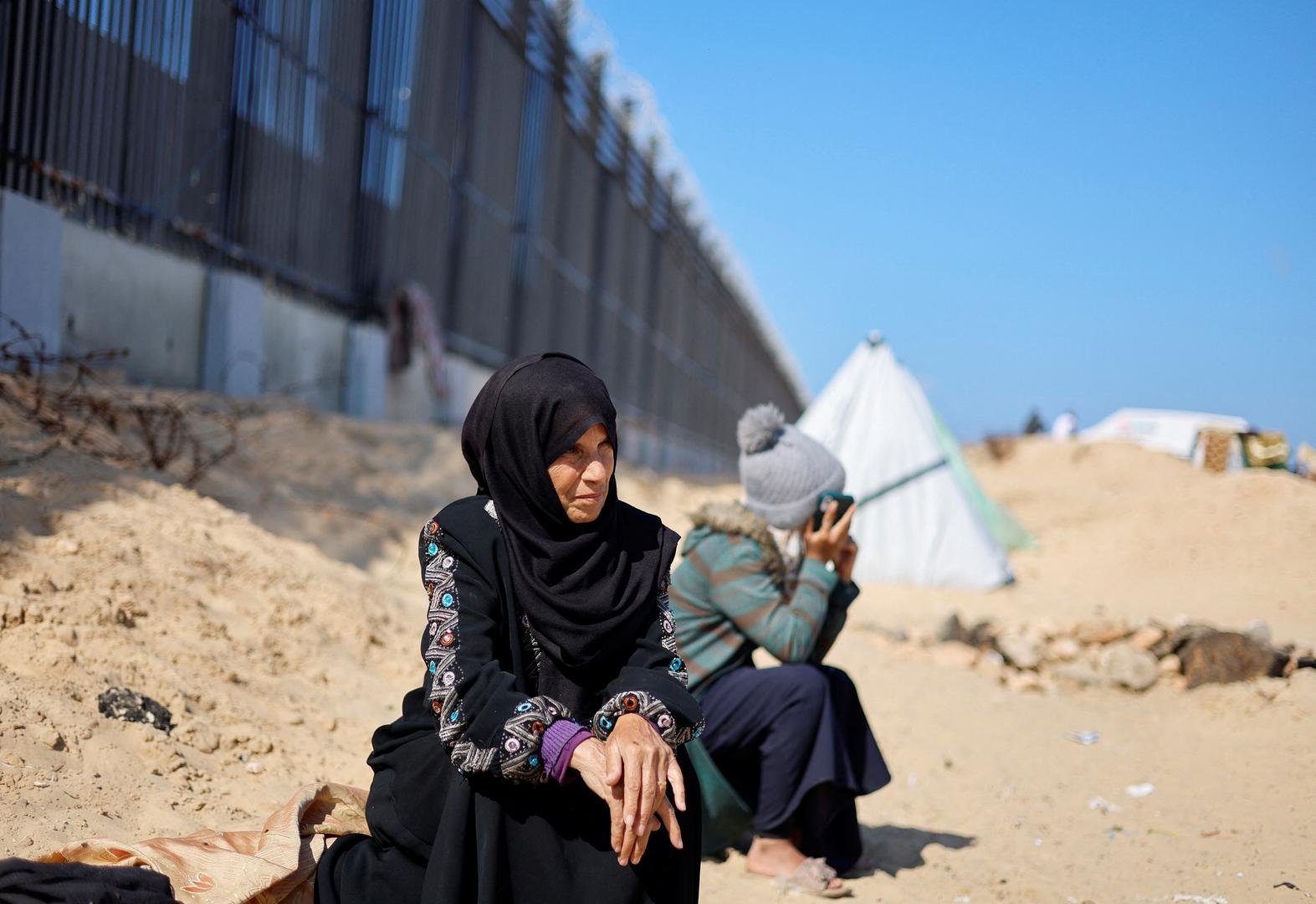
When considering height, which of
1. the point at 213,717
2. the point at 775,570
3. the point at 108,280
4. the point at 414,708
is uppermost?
the point at 108,280

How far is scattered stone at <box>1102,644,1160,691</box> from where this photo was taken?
6.10 meters

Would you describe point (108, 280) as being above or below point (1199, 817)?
above

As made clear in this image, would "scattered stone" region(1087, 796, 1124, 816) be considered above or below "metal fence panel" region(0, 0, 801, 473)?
below

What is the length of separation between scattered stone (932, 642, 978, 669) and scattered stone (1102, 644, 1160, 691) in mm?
695

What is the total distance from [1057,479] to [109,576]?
1764cm

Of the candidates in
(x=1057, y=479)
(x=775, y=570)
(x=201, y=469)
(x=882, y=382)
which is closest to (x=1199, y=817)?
(x=775, y=570)

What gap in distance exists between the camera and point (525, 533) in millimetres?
2049

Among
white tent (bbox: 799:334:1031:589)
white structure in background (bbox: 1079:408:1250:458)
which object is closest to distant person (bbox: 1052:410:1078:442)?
white structure in background (bbox: 1079:408:1250:458)

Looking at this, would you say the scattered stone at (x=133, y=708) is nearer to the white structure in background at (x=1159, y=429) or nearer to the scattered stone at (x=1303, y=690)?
the scattered stone at (x=1303, y=690)

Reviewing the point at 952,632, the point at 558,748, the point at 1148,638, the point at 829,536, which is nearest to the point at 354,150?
the point at 952,632

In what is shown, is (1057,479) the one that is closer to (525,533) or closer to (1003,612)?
(1003,612)

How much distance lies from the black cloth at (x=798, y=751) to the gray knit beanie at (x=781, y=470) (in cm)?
48

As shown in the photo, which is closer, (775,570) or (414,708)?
(414,708)

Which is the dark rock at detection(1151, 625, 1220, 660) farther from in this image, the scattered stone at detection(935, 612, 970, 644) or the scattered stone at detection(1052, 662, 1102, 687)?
the scattered stone at detection(935, 612, 970, 644)
